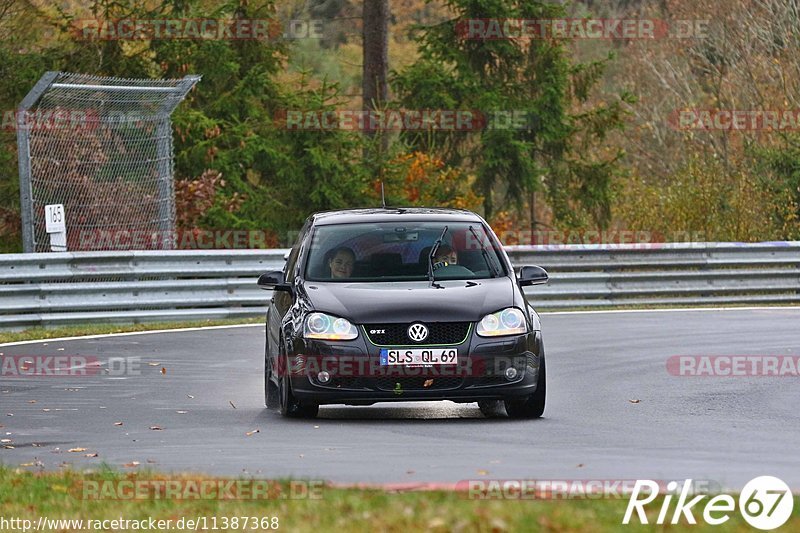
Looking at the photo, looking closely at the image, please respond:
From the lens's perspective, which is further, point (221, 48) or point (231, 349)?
point (221, 48)

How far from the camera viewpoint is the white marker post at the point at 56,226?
2078 cm

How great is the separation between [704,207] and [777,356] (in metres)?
14.1

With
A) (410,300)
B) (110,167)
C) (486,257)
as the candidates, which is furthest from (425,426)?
(110,167)

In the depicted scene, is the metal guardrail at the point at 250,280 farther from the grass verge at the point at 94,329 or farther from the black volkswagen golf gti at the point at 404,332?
the black volkswagen golf gti at the point at 404,332

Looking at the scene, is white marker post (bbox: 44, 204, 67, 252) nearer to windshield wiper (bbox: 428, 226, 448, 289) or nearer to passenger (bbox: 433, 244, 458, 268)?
windshield wiper (bbox: 428, 226, 448, 289)

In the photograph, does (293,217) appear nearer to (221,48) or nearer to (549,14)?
(221,48)

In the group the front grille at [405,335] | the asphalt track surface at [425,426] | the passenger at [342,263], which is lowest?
the asphalt track surface at [425,426]

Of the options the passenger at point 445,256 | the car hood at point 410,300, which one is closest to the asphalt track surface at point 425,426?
the car hood at point 410,300

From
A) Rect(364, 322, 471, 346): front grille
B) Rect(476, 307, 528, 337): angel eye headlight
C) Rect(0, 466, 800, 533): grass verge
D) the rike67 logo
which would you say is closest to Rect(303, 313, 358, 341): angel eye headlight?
Rect(364, 322, 471, 346): front grille

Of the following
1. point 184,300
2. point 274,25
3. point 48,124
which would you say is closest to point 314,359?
point 184,300

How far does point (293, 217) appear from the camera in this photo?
1180 inches

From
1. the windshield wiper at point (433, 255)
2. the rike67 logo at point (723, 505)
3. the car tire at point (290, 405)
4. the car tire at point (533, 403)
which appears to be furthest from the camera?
the windshield wiper at point (433, 255)

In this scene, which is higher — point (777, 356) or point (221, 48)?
point (221, 48)

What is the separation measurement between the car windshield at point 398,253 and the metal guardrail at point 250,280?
8529 millimetres
